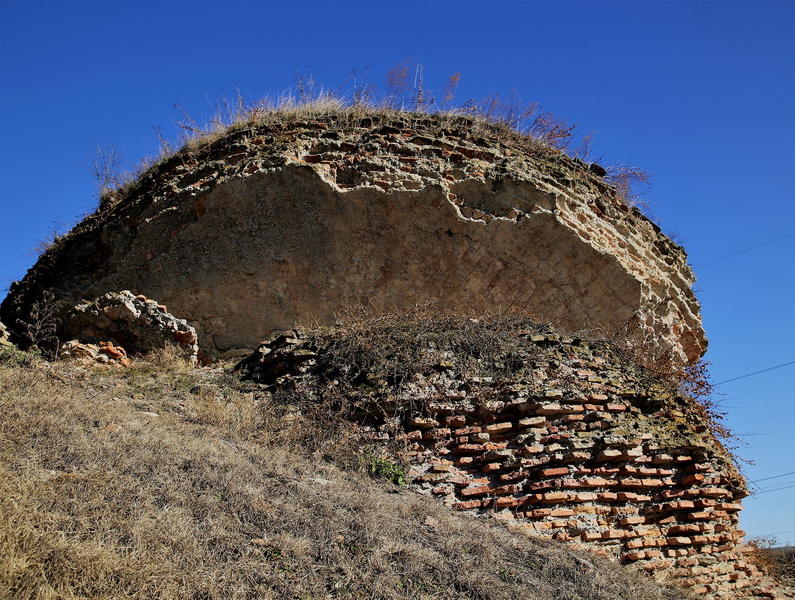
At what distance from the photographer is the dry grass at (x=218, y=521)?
281 centimetres

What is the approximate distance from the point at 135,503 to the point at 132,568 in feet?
2.13

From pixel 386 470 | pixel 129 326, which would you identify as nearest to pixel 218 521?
pixel 386 470

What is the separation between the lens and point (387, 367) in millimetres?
6406

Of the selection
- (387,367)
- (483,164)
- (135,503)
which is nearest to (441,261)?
(483,164)

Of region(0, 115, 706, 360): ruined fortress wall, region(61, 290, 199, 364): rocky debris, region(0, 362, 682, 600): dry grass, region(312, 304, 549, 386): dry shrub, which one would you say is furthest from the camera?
region(0, 115, 706, 360): ruined fortress wall

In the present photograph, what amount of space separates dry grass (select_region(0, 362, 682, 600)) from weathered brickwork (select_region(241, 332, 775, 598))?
423 millimetres

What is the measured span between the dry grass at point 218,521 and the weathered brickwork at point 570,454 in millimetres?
423

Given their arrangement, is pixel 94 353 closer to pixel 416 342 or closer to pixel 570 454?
pixel 416 342

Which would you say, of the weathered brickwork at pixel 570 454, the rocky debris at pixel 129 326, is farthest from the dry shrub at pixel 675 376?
the rocky debris at pixel 129 326

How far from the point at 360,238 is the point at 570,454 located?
4151 millimetres

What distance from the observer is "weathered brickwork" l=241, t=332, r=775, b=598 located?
5.41 metres

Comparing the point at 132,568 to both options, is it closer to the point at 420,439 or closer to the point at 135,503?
the point at 135,503

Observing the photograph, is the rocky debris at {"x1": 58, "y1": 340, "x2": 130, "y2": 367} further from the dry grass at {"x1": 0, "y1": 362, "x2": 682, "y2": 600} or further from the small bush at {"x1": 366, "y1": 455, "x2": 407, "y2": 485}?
the small bush at {"x1": 366, "y1": 455, "x2": 407, "y2": 485}

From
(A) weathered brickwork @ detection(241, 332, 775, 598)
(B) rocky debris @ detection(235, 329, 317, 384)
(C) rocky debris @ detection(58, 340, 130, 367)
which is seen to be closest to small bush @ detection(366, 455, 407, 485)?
(A) weathered brickwork @ detection(241, 332, 775, 598)
